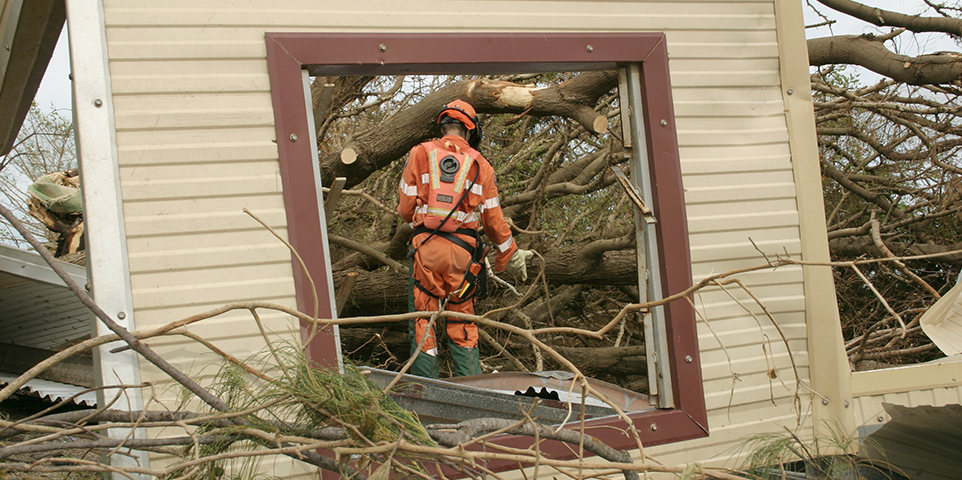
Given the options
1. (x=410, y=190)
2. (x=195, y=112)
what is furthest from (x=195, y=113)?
(x=410, y=190)

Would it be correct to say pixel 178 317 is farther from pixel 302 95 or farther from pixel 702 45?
pixel 702 45

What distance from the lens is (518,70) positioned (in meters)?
3.12

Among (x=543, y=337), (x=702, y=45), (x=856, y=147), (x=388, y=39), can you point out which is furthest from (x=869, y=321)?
(x=388, y=39)

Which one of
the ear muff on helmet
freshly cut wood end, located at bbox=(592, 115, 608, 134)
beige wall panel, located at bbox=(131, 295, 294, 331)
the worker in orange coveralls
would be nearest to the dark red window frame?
beige wall panel, located at bbox=(131, 295, 294, 331)

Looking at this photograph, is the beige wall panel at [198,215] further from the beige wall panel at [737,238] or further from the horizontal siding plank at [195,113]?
the beige wall panel at [737,238]

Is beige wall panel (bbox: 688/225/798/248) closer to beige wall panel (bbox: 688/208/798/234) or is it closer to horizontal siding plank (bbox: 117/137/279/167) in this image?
beige wall panel (bbox: 688/208/798/234)

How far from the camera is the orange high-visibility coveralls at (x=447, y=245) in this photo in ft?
Answer: 14.0

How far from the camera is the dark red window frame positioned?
270 centimetres

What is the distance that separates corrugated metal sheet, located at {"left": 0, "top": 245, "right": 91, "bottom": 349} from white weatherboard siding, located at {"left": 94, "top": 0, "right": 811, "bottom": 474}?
1.99 m

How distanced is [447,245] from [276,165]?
67.5 inches

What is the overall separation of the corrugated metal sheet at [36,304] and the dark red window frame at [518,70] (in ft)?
7.41

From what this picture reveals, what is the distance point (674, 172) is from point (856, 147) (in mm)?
4194

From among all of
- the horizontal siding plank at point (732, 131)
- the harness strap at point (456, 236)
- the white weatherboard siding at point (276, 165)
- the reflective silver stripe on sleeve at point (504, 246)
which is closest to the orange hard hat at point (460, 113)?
the harness strap at point (456, 236)

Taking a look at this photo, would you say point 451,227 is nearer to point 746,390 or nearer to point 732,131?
point 732,131
